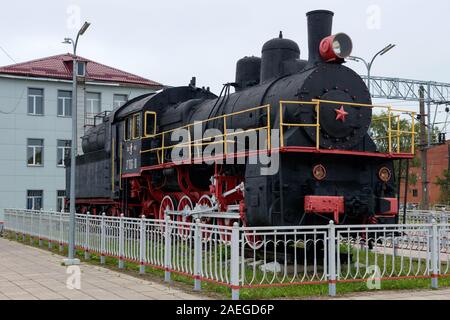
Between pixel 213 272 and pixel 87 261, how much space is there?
558 centimetres

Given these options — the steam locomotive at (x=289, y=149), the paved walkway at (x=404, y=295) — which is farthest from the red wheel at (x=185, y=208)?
the paved walkway at (x=404, y=295)

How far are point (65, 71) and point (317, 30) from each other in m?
27.8

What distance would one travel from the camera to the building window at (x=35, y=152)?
35094 millimetres

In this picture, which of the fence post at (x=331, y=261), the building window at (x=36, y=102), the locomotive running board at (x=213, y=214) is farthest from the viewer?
the building window at (x=36, y=102)

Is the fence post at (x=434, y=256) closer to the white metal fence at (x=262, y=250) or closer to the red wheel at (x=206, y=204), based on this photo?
the white metal fence at (x=262, y=250)

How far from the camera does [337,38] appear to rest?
447 inches

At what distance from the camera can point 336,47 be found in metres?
11.4

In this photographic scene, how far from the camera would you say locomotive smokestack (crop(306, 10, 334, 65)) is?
11695 mm

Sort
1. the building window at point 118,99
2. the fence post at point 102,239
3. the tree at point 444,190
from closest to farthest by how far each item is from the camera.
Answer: the fence post at point 102,239 < the building window at point 118,99 < the tree at point 444,190

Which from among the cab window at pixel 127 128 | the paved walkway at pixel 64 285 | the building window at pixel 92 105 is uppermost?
the building window at pixel 92 105

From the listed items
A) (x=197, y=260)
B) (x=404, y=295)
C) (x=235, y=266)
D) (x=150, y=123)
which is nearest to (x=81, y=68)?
(x=150, y=123)

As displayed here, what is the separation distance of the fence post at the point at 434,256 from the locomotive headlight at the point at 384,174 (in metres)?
2.11

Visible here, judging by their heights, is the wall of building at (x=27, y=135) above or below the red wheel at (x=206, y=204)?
above
